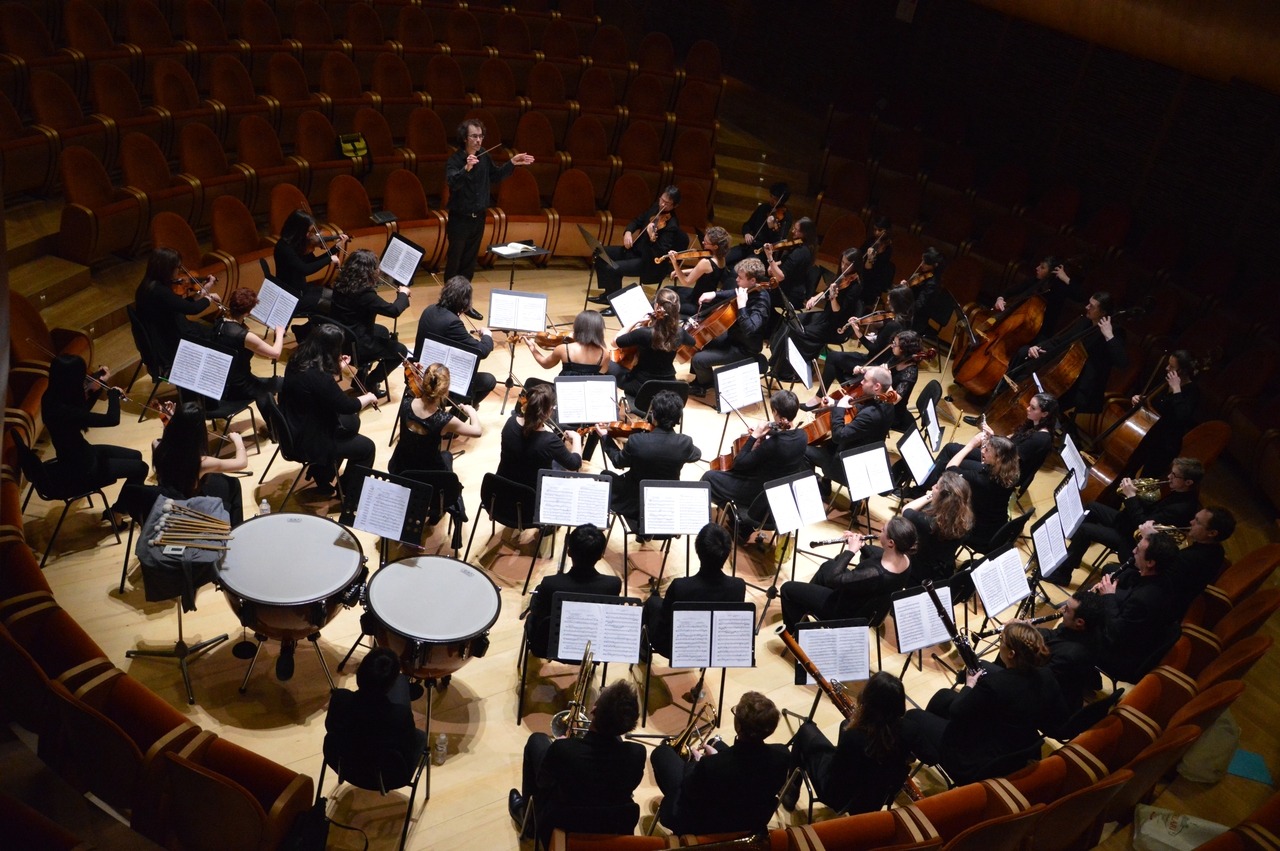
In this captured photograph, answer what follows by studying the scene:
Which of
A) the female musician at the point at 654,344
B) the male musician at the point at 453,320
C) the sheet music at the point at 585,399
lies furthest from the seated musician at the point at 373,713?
the female musician at the point at 654,344

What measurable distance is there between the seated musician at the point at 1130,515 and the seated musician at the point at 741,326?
2.50 metres

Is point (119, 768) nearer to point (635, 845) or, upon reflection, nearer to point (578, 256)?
point (635, 845)

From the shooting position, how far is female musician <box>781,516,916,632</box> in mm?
4688

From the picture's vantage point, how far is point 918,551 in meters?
5.13

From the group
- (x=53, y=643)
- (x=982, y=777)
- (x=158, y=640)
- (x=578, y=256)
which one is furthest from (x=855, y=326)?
(x=53, y=643)

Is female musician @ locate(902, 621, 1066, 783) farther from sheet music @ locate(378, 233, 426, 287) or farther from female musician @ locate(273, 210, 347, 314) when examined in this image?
female musician @ locate(273, 210, 347, 314)

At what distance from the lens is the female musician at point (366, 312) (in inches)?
237

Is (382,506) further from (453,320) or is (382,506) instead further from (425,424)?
(453,320)

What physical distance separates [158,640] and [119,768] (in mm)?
1251

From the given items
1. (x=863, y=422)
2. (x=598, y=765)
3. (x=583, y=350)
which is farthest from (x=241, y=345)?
(x=863, y=422)

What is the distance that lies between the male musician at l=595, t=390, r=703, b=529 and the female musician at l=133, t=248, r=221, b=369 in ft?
8.42

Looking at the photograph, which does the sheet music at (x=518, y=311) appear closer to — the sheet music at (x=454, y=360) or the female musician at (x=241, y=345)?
the sheet music at (x=454, y=360)

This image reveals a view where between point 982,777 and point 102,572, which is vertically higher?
point 982,777

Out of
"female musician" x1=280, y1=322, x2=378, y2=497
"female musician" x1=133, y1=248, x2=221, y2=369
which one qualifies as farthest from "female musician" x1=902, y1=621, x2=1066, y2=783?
"female musician" x1=133, y1=248, x2=221, y2=369
